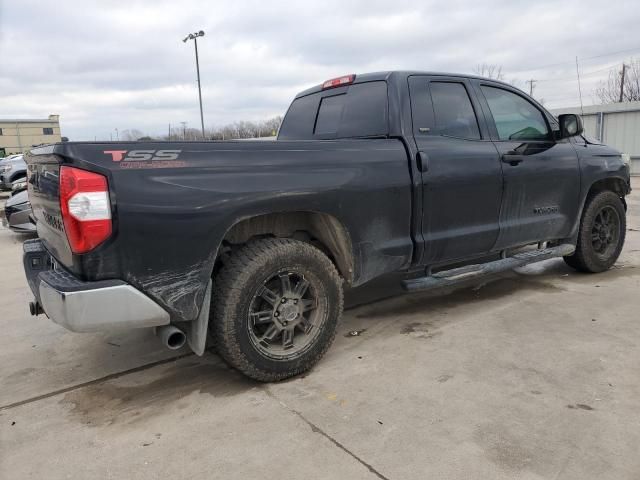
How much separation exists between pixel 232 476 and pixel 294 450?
1.10 ft

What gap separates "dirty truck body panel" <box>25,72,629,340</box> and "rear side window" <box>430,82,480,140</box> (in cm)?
1

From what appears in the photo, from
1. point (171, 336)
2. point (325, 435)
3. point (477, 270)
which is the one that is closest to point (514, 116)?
point (477, 270)

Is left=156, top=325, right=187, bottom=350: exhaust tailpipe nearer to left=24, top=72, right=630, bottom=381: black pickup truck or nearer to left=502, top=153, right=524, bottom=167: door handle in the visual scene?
left=24, top=72, right=630, bottom=381: black pickup truck

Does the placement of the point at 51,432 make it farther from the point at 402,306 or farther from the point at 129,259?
the point at 402,306

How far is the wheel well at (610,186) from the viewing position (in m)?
5.38

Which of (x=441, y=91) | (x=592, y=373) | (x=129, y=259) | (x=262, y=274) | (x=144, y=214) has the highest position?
(x=441, y=91)

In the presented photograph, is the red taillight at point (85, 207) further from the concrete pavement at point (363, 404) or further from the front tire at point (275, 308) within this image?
the concrete pavement at point (363, 404)

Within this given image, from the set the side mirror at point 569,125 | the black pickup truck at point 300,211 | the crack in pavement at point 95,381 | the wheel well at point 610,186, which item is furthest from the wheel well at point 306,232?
the wheel well at point 610,186

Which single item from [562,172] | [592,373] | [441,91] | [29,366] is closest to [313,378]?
[592,373]

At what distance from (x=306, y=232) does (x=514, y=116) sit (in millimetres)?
2365

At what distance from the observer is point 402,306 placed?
15.7 feet

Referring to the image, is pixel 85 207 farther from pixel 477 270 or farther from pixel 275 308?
pixel 477 270

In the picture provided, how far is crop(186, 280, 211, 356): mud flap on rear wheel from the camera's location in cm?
293

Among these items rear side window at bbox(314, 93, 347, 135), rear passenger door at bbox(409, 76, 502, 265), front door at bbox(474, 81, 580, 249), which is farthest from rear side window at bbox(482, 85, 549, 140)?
rear side window at bbox(314, 93, 347, 135)
